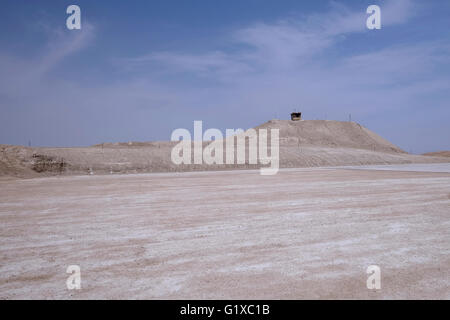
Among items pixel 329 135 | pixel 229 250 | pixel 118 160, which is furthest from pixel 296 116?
pixel 229 250

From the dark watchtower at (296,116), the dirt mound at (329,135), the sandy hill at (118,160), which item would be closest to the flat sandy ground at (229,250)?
the sandy hill at (118,160)

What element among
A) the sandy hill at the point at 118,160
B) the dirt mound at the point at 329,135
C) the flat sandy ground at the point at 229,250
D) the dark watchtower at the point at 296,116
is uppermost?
the dark watchtower at the point at 296,116

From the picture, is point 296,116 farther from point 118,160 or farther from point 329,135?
point 118,160

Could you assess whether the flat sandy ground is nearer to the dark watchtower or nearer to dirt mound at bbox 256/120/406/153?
dirt mound at bbox 256/120/406/153

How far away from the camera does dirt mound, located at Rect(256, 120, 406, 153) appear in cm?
7256

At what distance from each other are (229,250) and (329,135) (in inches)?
3043

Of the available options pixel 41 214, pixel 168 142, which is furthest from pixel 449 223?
pixel 168 142

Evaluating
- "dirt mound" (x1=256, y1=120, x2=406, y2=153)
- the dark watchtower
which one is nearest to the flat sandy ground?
"dirt mound" (x1=256, y1=120, x2=406, y2=153)

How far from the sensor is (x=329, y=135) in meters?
78.8

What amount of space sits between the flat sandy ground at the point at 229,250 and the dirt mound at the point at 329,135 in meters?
61.6

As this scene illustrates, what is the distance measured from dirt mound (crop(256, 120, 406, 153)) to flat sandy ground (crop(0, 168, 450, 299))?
61607mm

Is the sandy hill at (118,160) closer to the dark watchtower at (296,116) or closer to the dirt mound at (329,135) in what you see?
the dirt mound at (329,135)

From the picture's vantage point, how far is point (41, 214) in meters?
9.81

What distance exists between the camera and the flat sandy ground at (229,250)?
14.4ft
